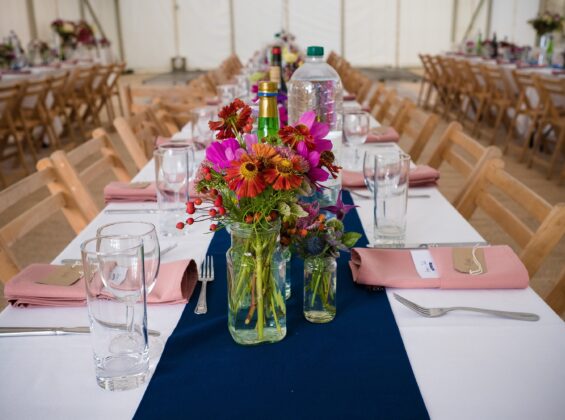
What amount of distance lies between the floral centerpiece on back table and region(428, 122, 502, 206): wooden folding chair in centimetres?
118

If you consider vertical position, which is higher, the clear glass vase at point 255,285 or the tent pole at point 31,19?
the tent pole at point 31,19

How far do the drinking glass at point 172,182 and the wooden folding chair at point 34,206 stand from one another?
40 centimetres

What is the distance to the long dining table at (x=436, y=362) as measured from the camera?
3.19 feet

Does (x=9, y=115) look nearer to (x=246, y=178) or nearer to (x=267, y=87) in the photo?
(x=267, y=87)

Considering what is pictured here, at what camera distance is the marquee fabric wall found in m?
15.5

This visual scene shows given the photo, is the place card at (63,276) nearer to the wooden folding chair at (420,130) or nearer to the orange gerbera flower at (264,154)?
the orange gerbera flower at (264,154)

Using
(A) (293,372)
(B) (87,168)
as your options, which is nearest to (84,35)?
(B) (87,168)

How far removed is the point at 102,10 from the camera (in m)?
15.3

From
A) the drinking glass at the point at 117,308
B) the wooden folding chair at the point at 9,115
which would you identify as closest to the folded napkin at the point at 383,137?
Result: the drinking glass at the point at 117,308

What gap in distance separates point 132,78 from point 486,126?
9533mm

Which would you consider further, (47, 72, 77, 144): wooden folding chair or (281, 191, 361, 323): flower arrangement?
(47, 72, 77, 144): wooden folding chair

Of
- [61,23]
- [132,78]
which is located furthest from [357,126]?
[132,78]

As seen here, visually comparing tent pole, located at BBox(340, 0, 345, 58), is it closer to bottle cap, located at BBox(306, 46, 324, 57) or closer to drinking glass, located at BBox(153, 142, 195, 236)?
drinking glass, located at BBox(153, 142, 195, 236)

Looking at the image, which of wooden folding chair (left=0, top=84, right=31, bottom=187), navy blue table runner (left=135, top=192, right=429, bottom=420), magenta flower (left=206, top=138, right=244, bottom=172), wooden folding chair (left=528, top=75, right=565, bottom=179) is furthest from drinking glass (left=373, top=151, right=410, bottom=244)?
wooden folding chair (left=0, top=84, right=31, bottom=187)
